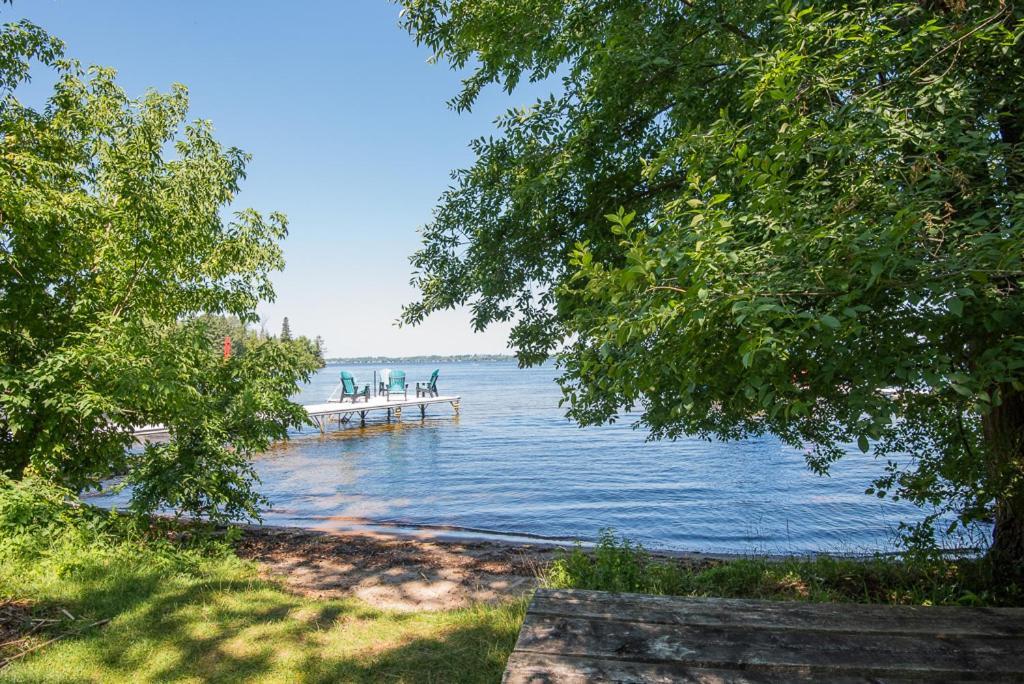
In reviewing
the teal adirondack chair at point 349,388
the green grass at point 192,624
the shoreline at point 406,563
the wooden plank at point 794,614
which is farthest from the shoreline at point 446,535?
the teal adirondack chair at point 349,388

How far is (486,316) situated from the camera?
5.90 m

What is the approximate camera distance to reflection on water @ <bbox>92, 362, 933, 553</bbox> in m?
9.50

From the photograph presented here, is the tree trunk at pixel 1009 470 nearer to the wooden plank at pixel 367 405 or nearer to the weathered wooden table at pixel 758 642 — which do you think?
the weathered wooden table at pixel 758 642

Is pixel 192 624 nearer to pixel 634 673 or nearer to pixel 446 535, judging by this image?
pixel 634 673

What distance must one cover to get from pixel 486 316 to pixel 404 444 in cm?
1577

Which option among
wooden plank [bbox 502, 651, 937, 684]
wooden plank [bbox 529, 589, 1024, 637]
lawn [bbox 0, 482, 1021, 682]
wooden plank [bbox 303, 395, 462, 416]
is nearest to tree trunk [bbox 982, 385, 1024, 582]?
lawn [bbox 0, 482, 1021, 682]

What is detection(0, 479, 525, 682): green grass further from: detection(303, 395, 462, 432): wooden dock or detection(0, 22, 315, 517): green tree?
detection(303, 395, 462, 432): wooden dock

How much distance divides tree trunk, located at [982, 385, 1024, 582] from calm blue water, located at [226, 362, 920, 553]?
120 inches

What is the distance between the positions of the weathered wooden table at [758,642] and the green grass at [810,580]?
64.8 inches

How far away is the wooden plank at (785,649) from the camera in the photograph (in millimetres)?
2283

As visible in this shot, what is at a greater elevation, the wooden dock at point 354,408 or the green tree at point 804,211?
the green tree at point 804,211

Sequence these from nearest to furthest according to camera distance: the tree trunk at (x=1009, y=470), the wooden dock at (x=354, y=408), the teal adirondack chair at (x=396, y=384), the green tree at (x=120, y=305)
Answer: the tree trunk at (x=1009, y=470) → the green tree at (x=120, y=305) → the wooden dock at (x=354, y=408) → the teal adirondack chair at (x=396, y=384)

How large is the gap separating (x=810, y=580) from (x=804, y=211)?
362 cm

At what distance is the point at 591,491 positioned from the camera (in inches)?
500
